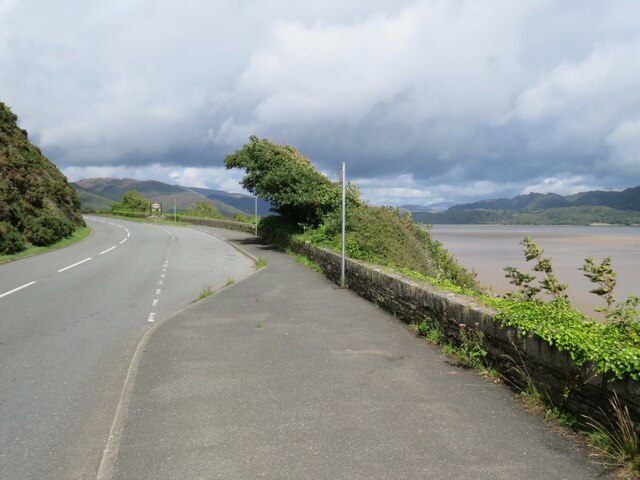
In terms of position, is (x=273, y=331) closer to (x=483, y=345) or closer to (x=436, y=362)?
(x=436, y=362)

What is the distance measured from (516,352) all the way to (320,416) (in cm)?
239

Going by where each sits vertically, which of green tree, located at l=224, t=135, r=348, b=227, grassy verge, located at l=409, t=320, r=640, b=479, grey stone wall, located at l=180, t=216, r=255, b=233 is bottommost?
grassy verge, located at l=409, t=320, r=640, b=479

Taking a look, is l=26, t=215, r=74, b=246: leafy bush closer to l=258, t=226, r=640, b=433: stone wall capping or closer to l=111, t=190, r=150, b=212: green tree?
l=258, t=226, r=640, b=433: stone wall capping

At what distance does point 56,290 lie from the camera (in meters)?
13.6

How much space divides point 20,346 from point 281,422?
18.3 ft

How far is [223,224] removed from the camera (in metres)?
50.3

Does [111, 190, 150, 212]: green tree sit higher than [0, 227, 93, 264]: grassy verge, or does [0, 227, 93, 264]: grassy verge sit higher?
[111, 190, 150, 212]: green tree

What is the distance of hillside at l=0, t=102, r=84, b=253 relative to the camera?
92.9ft

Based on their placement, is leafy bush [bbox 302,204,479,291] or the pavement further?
leafy bush [bbox 302,204,479,291]

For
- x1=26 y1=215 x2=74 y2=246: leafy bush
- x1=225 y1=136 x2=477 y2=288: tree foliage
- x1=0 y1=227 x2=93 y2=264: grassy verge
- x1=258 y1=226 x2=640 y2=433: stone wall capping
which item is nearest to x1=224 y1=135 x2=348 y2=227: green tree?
x1=225 y1=136 x2=477 y2=288: tree foliage

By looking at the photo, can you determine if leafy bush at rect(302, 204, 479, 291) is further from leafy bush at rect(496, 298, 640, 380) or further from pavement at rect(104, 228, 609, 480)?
leafy bush at rect(496, 298, 640, 380)

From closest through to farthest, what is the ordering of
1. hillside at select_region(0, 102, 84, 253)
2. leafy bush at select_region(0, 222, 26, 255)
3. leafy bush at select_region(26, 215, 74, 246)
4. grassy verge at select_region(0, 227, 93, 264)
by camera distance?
1. grassy verge at select_region(0, 227, 93, 264)
2. leafy bush at select_region(0, 222, 26, 255)
3. hillside at select_region(0, 102, 84, 253)
4. leafy bush at select_region(26, 215, 74, 246)

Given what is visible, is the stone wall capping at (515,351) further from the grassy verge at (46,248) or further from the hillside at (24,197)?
the hillside at (24,197)

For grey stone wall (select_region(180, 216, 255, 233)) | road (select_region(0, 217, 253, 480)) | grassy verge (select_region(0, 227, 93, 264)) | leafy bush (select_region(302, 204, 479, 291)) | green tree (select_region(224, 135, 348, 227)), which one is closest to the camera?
road (select_region(0, 217, 253, 480))
